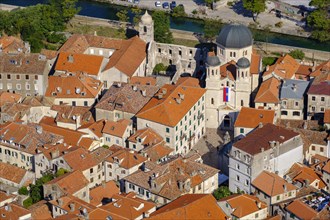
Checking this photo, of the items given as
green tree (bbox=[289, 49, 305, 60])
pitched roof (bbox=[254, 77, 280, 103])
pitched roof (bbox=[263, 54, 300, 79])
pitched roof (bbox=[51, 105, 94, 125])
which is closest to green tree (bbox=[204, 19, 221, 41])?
green tree (bbox=[289, 49, 305, 60])

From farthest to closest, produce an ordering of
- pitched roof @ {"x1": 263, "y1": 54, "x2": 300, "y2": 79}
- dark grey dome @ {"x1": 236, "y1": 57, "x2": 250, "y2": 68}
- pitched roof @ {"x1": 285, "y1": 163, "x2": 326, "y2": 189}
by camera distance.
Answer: pitched roof @ {"x1": 263, "y1": 54, "x2": 300, "y2": 79}, dark grey dome @ {"x1": 236, "y1": 57, "x2": 250, "y2": 68}, pitched roof @ {"x1": 285, "y1": 163, "x2": 326, "y2": 189}

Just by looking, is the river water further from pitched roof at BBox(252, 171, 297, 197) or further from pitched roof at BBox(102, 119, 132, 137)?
pitched roof at BBox(252, 171, 297, 197)

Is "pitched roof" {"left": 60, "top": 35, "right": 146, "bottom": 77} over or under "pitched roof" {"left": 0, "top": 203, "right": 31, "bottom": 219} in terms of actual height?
over

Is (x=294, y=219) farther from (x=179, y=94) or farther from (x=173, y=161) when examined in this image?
(x=179, y=94)

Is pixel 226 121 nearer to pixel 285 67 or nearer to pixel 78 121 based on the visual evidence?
pixel 285 67

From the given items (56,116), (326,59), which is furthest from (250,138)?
(326,59)

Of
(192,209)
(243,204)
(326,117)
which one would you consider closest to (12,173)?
(192,209)

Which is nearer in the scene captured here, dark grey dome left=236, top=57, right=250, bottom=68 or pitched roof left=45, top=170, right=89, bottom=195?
pitched roof left=45, top=170, right=89, bottom=195

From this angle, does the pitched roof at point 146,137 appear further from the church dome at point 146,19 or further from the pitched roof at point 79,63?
the church dome at point 146,19
